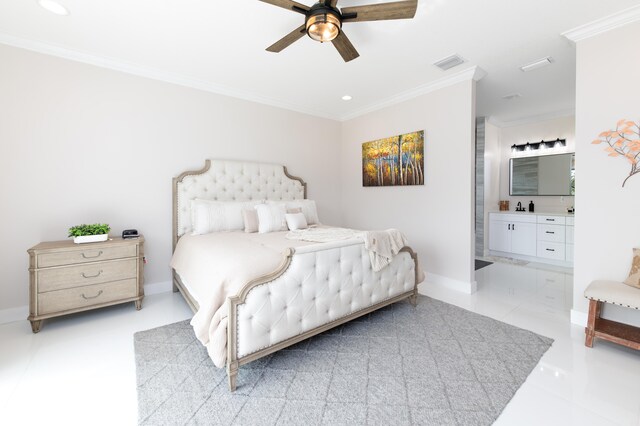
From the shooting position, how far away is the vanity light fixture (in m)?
5.02

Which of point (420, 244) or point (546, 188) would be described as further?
point (546, 188)

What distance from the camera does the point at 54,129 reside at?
2818 millimetres

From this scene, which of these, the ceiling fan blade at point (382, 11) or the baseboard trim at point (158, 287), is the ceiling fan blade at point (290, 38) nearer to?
the ceiling fan blade at point (382, 11)

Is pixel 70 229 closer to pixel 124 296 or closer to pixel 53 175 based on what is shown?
pixel 53 175

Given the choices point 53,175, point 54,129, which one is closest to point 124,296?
point 53,175

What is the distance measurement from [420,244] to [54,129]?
445cm

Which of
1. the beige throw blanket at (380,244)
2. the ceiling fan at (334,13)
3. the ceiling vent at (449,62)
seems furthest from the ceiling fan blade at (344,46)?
the beige throw blanket at (380,244)

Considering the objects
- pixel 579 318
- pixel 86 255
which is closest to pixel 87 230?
pixel 86 255

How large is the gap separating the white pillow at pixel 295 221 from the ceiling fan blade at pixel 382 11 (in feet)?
7.02

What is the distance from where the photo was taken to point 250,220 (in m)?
3.38

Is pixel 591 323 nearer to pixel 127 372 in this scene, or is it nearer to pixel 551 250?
pixel 551 250

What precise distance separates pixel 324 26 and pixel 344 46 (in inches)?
12.9

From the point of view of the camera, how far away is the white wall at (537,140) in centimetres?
496

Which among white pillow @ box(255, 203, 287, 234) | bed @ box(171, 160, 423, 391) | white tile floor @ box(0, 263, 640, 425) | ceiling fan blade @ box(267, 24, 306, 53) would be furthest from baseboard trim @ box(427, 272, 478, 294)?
ceiling fan blade @ box(267, 24, 306, 53)
